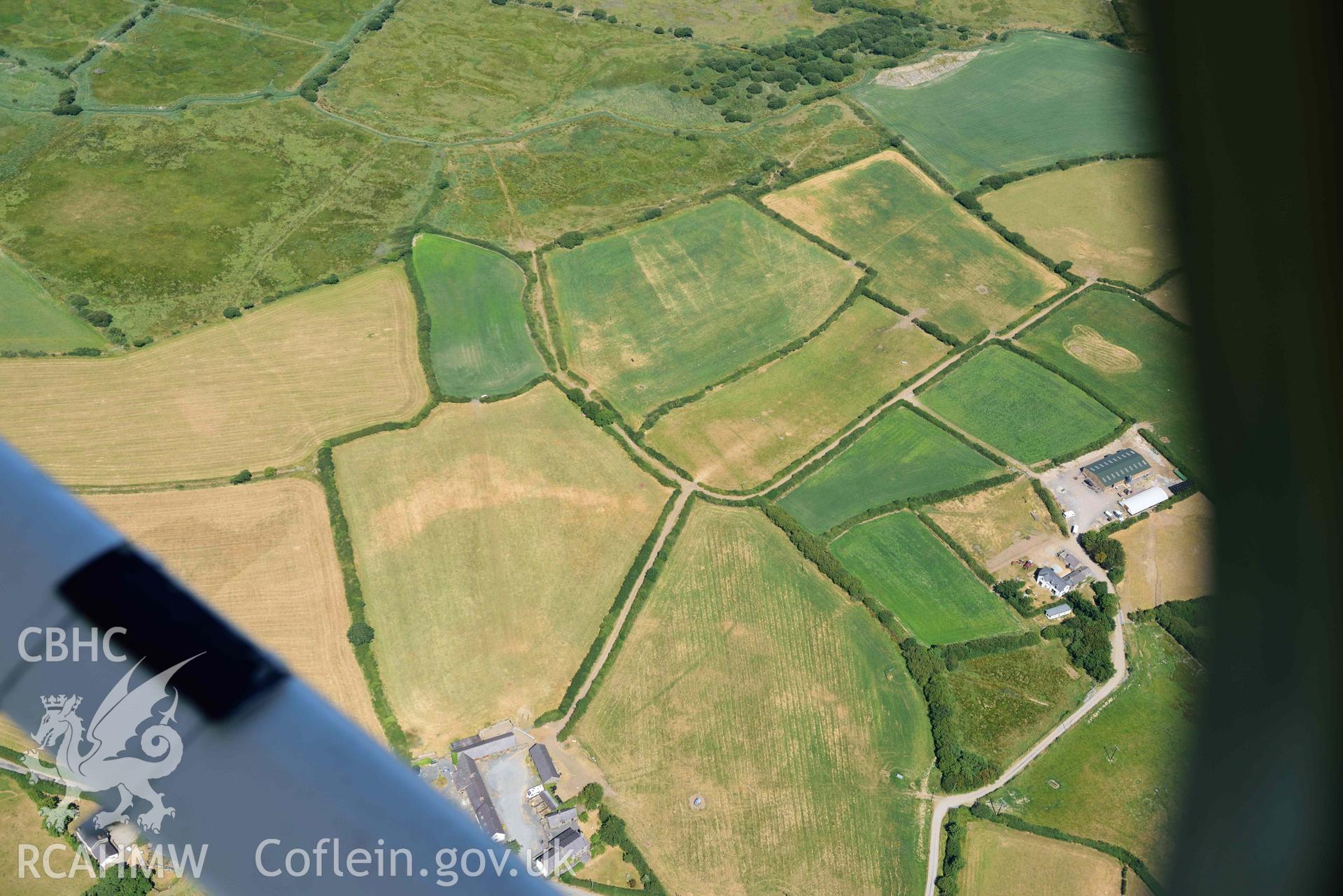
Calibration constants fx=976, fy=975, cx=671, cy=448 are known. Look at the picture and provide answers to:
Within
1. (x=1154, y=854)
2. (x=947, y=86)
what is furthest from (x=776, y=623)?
(x=947, y=86)

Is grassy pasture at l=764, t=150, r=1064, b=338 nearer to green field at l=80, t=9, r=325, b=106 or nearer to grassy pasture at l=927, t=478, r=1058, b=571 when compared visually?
grassy pasture at l=927, t=478, r=1058, b=571

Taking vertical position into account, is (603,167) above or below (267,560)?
above

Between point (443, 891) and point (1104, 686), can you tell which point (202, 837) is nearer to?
point (443, 891)

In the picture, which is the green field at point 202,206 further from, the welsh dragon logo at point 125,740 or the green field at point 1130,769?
the green field at point 1130,769

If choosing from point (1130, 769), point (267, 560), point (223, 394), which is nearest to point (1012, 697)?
point (1130, 769)

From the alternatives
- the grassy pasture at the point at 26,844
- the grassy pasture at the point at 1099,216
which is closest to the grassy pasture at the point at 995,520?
the grassy pasture at the point at 1099,216

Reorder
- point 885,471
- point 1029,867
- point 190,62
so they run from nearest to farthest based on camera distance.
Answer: point 1029,867, point 885,471, point 190,62

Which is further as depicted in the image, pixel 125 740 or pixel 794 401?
pixel 794 401

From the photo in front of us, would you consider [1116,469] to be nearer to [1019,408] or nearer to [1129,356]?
[1019,408]
